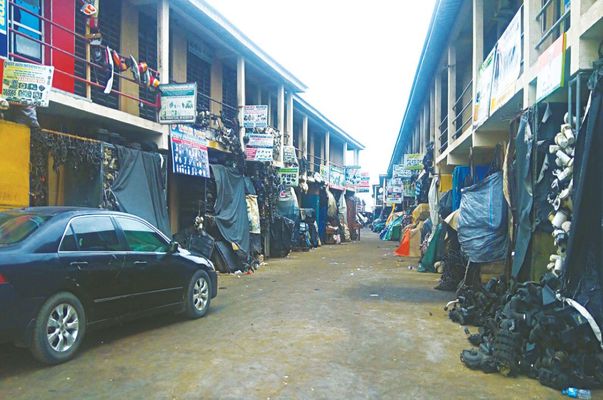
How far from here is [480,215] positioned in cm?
841

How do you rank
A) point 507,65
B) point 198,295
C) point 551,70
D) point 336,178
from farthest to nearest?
point 336,178
point 507,65
point 198,295
point 551,70

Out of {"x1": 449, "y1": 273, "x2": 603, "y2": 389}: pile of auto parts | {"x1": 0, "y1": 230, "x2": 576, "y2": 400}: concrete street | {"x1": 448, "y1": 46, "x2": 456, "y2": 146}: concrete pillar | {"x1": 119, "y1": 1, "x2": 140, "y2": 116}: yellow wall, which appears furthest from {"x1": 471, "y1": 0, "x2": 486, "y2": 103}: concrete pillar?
{"x1": 119, "y1": 1, "x2": 140, "y2": 116}: yellow wall

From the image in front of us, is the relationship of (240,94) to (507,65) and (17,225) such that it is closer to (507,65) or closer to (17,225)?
(507,65)

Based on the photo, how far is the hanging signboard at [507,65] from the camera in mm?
7547

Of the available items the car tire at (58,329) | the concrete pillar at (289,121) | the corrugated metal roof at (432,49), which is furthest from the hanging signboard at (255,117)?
the car tire at (58,329)

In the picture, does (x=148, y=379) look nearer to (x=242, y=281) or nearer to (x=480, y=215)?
(x=480, y=215)

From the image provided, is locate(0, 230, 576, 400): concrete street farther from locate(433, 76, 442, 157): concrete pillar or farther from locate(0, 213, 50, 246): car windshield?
locate(433, 76, 442, 157): concrete pillar

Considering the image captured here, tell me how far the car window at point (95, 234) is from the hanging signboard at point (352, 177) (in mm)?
25368

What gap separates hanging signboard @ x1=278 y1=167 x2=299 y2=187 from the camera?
1847cm

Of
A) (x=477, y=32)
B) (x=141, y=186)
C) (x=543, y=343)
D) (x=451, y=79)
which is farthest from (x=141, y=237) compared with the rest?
(x=451, y=79)

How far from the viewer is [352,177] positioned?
31.1 m

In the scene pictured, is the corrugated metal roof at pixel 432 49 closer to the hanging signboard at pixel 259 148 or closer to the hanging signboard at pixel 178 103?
the hanging signboard at pixel 259 148

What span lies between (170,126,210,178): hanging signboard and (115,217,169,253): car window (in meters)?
4.70

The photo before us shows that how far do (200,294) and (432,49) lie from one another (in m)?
11.5
